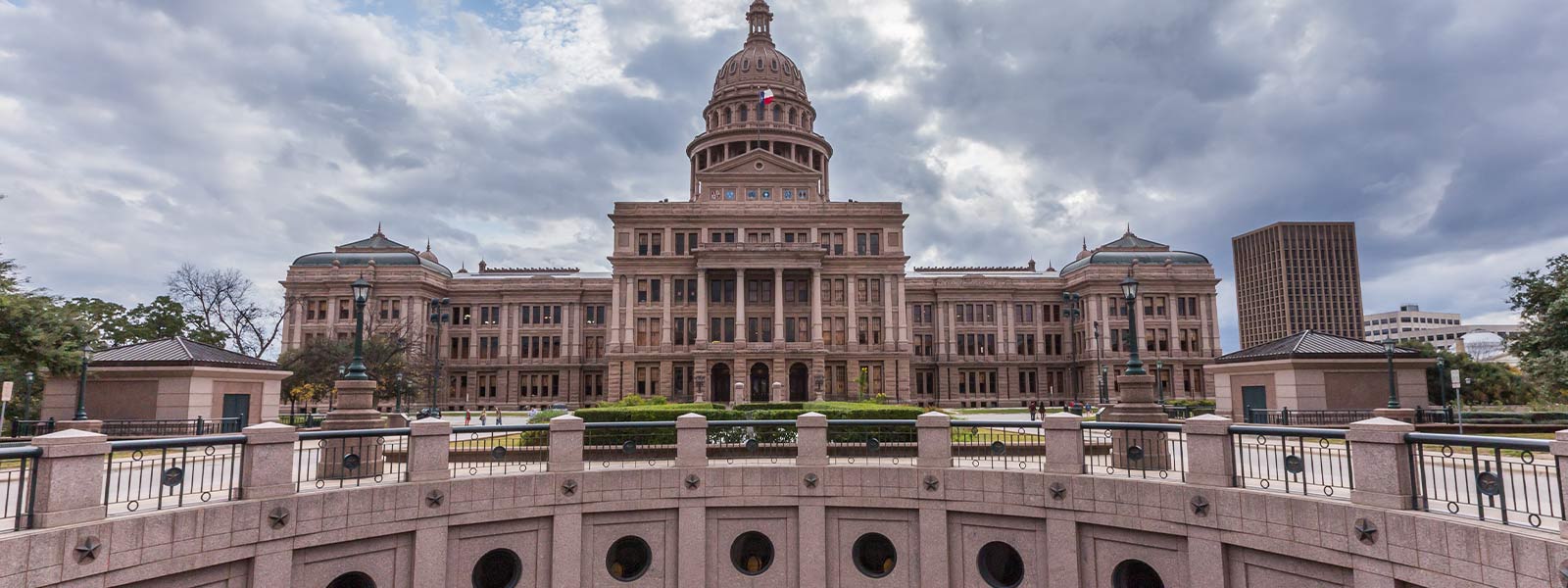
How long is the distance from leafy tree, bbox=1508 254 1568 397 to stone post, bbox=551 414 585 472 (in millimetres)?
34571

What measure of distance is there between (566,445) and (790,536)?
4.75 meters

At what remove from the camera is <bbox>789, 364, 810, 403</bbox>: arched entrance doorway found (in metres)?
62.8

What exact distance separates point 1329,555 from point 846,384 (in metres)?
53.5

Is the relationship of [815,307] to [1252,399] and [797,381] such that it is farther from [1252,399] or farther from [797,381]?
[1252,399]

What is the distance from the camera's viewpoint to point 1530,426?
2992 centimetres

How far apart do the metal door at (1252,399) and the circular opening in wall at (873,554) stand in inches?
901

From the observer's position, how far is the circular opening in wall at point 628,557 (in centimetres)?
1451

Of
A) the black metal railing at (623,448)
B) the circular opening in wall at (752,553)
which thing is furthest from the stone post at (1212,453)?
the black metal railing at (623,448)

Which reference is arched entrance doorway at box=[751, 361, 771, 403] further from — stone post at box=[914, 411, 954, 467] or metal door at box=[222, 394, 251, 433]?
stone post at box=[914, 411, 954, 467]

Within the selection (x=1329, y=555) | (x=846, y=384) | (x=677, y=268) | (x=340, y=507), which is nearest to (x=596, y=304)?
(x=677, y=268)

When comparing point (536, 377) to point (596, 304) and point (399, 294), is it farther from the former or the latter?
point (399, 294)

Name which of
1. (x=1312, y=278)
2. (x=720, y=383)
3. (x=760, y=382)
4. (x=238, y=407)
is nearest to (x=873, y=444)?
(x=238, y=407)

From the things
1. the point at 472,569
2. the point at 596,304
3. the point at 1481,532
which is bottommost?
the point at 472,569

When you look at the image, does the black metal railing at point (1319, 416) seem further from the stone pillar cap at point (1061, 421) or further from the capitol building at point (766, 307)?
the capitol building at point (766, 307)
